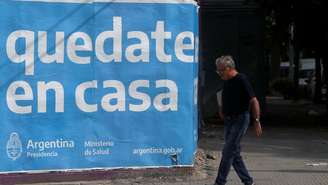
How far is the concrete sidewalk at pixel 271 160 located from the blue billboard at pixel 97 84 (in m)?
0.30

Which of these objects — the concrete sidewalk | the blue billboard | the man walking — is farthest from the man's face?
the concrete sidewalk

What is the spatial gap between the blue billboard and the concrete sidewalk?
296mm

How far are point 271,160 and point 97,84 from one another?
4206 mm

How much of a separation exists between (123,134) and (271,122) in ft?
41.0

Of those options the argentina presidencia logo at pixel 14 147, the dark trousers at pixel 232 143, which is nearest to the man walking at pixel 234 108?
the dark trousers at pixel 232 143

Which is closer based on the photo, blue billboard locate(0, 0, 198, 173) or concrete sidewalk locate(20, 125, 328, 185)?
blue billboard locate(0, 0, 198, 173)

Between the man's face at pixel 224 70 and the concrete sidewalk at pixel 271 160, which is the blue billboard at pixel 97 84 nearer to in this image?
the concrete sidewalk at pixel 271 160

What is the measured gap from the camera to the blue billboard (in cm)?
964

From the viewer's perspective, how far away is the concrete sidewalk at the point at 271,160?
10375 millimetres

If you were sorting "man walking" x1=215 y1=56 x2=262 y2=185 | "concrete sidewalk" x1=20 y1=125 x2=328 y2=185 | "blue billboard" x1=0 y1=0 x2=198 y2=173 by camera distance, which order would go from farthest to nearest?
"concrete sidewalk" x1=20 y1=125 x2=328 y2=185
"blue billboard" x1=0 y1=0 x2=198 y2=173
"man walking" x1=215 y1=56 x2=262 y2=185

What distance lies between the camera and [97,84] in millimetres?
9938

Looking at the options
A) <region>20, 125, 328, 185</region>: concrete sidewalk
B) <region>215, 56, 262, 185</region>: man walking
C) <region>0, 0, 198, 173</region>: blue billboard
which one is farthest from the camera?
<region>20, 125, 328, 185</region>: concrete sidewalk

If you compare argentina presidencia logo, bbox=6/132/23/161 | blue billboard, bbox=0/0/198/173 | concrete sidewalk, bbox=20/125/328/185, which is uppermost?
blue billboard, bbox=0/0/198/173

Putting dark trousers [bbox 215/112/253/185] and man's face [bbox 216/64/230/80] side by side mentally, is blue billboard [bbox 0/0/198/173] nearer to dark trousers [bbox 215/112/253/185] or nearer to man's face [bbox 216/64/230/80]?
man's face [bbox 216/64/230/80]
